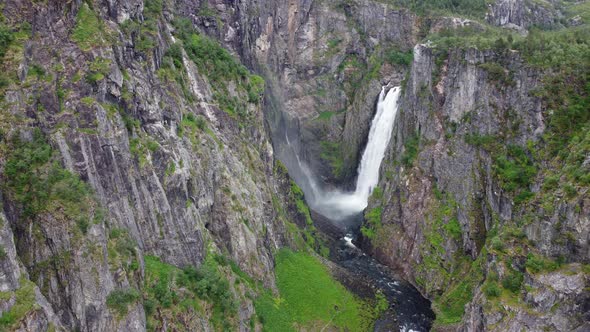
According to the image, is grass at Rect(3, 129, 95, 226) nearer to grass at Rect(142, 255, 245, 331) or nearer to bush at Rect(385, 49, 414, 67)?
grass at Rect(142, 255, 245, 331)

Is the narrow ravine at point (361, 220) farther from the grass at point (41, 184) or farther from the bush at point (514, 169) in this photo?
the grass at point (41, 184)

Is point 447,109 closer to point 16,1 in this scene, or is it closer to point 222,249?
point 222,249

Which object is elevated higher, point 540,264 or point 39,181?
point 39,181

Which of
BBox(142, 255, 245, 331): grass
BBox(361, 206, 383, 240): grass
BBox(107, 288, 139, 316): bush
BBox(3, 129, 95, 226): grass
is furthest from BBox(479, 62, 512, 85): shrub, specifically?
BBox(3, 129, 95, 226): grass

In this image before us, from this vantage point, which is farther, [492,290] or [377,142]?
[377,142]

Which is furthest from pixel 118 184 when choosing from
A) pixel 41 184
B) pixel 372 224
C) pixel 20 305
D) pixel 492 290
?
pixel 372 224

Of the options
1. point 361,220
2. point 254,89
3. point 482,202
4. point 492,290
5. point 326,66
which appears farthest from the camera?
point 326,66

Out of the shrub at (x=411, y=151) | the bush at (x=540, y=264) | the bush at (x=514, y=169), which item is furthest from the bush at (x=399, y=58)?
the bush at (x=540, y=264)

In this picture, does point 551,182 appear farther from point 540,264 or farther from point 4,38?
point 4,38
